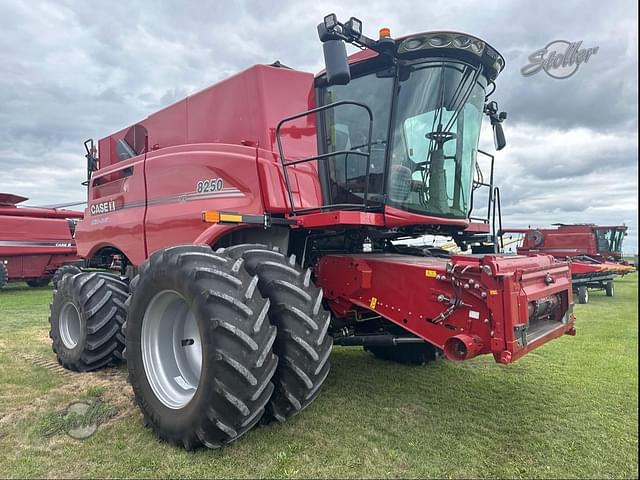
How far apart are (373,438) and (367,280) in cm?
117

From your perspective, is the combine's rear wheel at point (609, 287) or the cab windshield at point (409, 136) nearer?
the cab windshield at point (409, 136)

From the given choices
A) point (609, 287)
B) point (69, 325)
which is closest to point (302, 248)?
point (69, 325)

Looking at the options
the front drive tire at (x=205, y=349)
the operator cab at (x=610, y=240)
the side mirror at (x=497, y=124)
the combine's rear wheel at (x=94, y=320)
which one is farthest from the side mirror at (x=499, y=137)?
the operator cab at (x=610, y=240)

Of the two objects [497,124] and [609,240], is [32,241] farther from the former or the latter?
[609,240]

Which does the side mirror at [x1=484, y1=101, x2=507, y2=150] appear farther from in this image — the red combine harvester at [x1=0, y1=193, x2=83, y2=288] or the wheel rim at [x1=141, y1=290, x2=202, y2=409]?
the red combine harvester at [x1=0, y1=193, x2=83, y2=288]

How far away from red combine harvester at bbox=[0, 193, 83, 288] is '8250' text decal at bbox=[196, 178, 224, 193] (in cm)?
1088

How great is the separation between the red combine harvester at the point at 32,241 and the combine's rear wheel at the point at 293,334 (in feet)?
40.2

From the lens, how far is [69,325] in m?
5.68

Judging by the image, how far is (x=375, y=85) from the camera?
4.20 metres

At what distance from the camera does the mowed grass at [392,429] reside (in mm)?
3025

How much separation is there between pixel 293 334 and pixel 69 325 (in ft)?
12.3

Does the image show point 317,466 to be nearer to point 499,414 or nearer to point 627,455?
point 499,414

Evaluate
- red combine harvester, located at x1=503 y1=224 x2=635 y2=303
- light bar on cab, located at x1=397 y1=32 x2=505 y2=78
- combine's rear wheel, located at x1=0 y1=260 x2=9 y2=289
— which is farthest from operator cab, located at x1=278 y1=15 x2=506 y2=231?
red combine harvester, located at x1=503 y1=224 x2=635 y2=303

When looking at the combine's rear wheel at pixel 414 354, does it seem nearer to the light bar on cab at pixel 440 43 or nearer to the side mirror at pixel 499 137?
the side mirror at pixel 499 137
